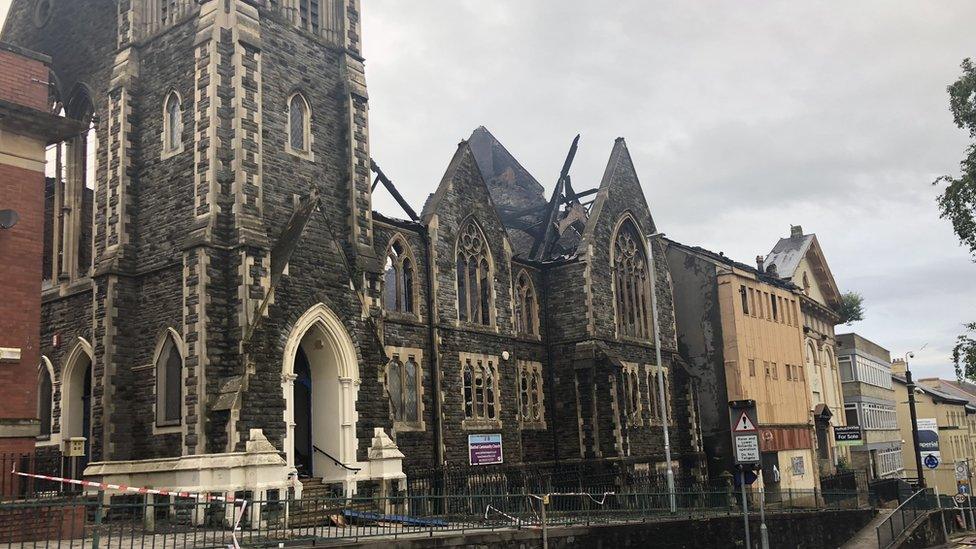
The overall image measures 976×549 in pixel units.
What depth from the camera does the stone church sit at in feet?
67.0

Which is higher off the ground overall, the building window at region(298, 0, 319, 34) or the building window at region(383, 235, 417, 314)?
the building window at region(298, 0, 319, 34)

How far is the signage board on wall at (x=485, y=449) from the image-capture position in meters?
28.2

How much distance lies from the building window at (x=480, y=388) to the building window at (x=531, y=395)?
5.75ft

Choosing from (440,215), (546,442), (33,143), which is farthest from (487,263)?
(33,143)

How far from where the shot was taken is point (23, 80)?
1720 centimetres

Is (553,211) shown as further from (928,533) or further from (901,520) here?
(928,533)

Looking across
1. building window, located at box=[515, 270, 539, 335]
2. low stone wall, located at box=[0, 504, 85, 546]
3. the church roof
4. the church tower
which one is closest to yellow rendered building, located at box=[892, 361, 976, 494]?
the church roof

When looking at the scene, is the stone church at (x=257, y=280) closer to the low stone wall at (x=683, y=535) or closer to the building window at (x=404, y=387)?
the building window at (x=404, y=387)

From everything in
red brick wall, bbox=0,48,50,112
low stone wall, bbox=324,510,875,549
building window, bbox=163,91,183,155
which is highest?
building window, bbox=163,91,183,155

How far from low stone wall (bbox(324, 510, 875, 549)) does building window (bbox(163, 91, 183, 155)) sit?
39.5 feet

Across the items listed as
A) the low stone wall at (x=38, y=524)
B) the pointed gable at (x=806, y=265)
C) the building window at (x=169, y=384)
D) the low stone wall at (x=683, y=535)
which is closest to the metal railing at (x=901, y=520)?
the low stone wall at (x=683, y=535)

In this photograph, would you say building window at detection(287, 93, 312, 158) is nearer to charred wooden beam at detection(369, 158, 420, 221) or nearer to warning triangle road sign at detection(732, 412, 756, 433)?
charred wooden beam at detection(369, 158, 420, 221)

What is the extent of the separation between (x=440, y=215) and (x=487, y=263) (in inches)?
110

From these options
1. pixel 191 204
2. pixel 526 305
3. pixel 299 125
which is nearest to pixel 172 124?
pixel 191 204
